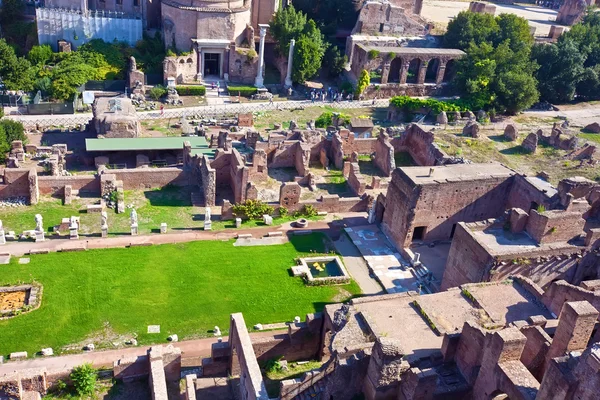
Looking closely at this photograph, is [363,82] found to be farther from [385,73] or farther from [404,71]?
[404,71]

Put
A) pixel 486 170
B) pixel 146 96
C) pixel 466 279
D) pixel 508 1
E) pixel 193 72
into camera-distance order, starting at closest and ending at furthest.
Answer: pixel 466 279 < pixel 486 170 < pixel 146 96 < pixel 193 72 < pixel 508 1

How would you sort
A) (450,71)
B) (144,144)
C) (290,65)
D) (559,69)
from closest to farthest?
(144,144) → (290,65) → (559,69) → (450,71)

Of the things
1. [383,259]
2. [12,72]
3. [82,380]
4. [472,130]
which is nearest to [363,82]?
[472,130]

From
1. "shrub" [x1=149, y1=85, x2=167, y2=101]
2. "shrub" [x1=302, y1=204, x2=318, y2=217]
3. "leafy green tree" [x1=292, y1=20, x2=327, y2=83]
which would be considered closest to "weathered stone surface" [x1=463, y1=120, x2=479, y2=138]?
"leafy green tree" [x1=292, y1=20, x2=327, y2=83]

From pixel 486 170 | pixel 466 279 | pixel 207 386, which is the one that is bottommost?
pixel 207 386

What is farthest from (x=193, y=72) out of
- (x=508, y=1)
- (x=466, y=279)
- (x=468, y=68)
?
(x=508, y=1)

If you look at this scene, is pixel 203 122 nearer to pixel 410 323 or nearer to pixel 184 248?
pixel 184 248

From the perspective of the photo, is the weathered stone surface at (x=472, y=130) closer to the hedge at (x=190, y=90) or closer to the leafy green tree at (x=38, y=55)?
the hedge at (x=190, y=90)
